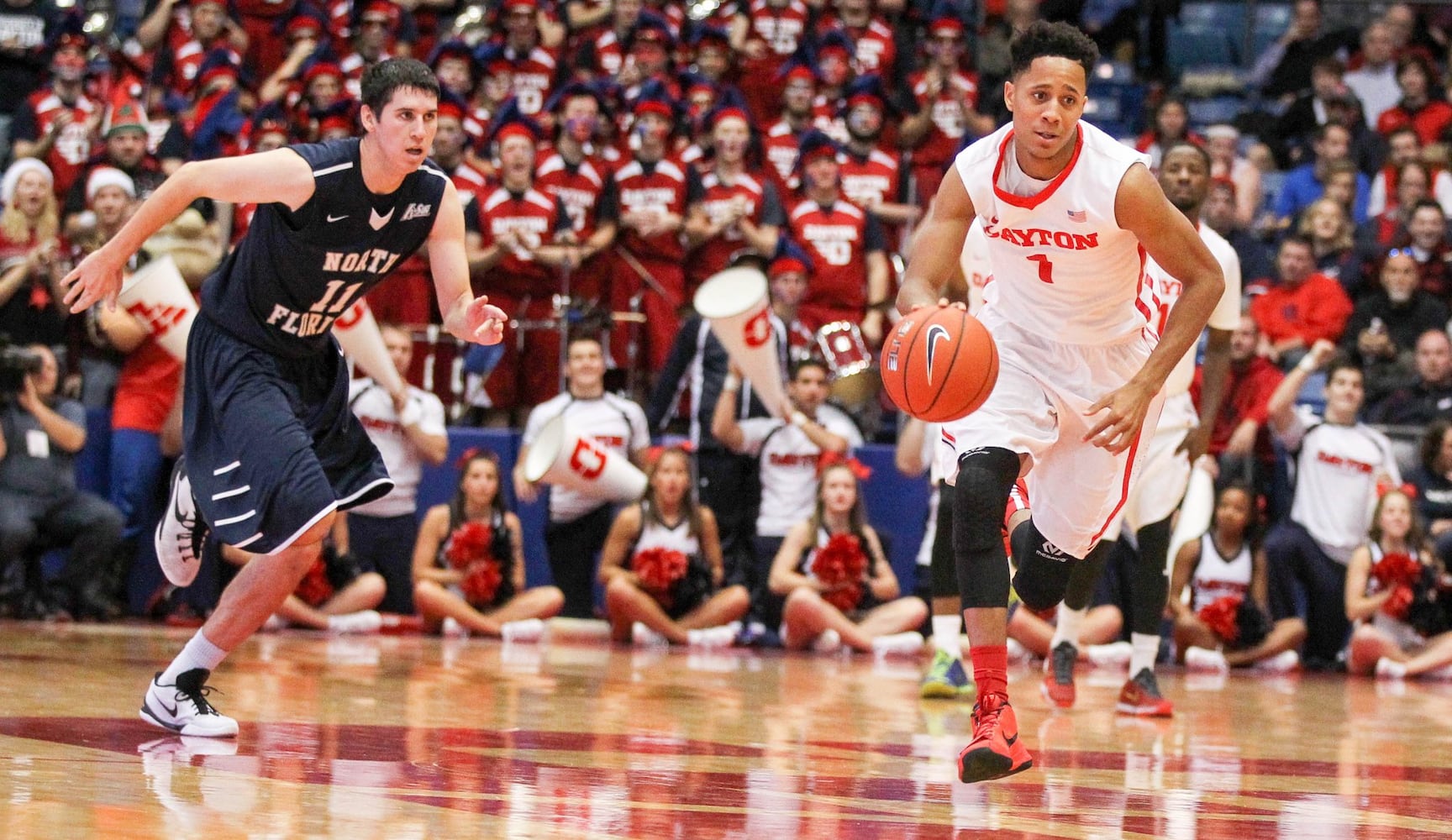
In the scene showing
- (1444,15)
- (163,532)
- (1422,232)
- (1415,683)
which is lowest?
(1415,683)

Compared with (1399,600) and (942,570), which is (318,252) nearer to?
(942,570)

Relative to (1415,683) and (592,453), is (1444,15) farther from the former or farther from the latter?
(592,453)

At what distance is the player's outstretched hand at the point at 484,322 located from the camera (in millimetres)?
5656

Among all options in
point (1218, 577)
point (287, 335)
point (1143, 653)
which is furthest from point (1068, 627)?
point (287, 335)

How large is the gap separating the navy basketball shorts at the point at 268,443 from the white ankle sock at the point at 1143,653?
3.31 m

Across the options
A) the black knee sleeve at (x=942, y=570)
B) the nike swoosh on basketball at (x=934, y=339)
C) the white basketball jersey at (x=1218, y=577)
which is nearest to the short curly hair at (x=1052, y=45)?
the nike swoosh on basketball at (x=934, y=339)

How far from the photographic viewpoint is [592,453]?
431 inches

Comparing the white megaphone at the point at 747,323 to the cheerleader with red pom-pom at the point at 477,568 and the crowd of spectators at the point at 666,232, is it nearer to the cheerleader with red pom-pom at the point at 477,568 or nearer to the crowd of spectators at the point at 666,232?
the crowd of spectators at the point at 666,232

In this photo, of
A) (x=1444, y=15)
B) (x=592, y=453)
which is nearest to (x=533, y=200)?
(x=592, y=453)

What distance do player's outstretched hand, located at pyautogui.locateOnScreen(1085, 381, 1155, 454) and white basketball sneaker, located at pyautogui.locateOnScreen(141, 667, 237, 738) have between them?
2593mm

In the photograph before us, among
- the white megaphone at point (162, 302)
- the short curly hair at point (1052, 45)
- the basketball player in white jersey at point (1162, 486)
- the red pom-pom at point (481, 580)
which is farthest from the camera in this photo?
the red pom-pom at point (481, 580)

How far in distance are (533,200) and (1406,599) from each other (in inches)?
233

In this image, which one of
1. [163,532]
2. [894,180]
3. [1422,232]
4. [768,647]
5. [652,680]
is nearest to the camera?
[163,532]

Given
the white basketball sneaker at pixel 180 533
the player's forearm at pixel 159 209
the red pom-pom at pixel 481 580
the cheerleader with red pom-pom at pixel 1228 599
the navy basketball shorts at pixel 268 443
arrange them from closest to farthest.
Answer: the player's forearm at pixel 159 209 < the navy basketball shorts at pixel 268 443 < the white basketball sneaker at pixel 180 533 < the red pom-pom at pixel 481 580 < the cheerleader with red pom-pom at pixel 1228 599
